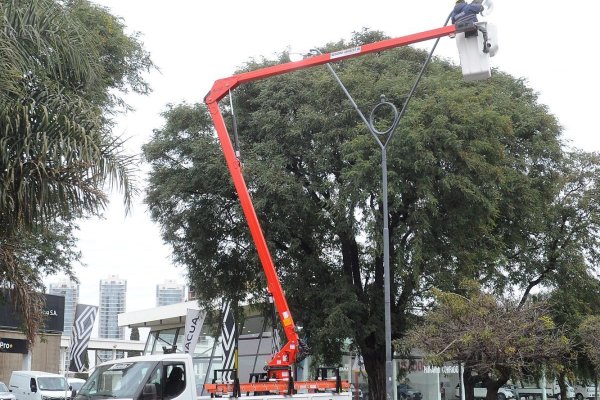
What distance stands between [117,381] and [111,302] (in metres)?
115

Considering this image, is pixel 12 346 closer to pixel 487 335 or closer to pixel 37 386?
pixel 37 386

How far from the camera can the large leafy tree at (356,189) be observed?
2517cm

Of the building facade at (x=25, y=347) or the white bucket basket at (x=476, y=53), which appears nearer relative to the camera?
the white bucket basket at (x=476, y=53)

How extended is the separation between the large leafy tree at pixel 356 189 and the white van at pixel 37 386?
8.61 m

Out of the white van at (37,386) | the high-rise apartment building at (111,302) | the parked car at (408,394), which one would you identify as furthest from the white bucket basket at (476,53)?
the high-rise apartment building at (111,302)

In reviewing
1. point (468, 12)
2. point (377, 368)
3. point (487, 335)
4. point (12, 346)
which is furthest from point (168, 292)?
point (468, 12)

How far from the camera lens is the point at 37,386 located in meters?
32.9

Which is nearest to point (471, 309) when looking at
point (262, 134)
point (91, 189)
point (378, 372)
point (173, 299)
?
point (378, 372)

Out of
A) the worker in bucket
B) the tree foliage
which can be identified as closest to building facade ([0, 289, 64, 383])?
the tree foliage

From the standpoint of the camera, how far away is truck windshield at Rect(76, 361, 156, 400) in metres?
13.0

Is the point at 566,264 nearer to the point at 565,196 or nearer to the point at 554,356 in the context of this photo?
the point at 565,196

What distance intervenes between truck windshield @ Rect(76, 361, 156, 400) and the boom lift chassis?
1.87 meters

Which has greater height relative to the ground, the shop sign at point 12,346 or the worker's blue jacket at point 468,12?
the worker's blue jacket at point 468,12

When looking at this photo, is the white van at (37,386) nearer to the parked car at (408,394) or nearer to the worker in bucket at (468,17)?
the parked car at (408,394)
